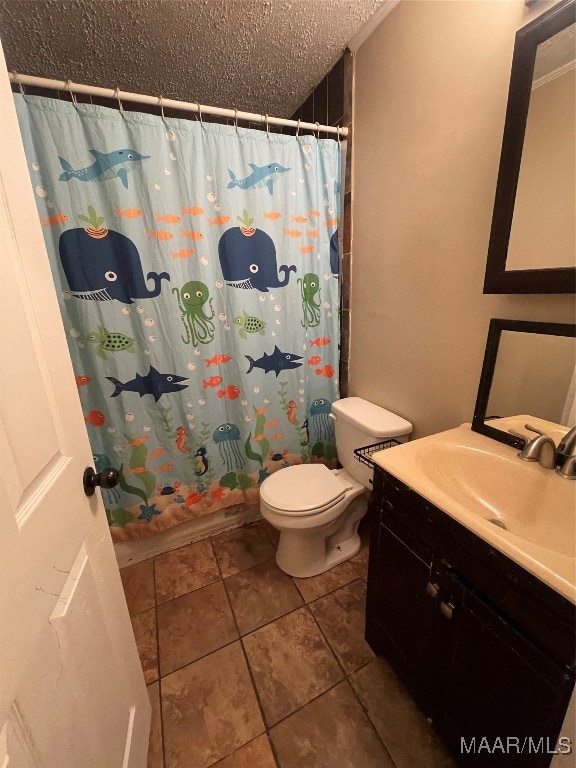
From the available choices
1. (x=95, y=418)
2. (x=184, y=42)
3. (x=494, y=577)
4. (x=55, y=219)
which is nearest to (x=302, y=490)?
(x=494, y=577)

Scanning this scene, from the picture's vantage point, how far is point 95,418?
1422mm

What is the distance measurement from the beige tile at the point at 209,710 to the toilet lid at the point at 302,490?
0.58 m

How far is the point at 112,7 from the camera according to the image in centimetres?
114

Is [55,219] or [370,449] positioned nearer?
[55,219]

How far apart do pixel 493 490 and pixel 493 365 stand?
40 cm

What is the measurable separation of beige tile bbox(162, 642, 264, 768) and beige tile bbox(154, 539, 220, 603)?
352mm

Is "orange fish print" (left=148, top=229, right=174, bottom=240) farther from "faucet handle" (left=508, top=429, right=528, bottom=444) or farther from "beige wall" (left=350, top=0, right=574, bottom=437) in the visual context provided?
"faucet handle" (left=508, top=429, right=528, bottom=444)

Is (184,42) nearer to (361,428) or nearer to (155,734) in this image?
(361,428)

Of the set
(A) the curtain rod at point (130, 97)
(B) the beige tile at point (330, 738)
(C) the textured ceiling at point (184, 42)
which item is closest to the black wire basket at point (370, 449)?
(B) the beige tile at point (330, 738)

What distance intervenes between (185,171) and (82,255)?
0.54 meters

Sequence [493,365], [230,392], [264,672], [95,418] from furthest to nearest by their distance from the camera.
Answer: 1. [230,392]
2. [95,418]
3. [264,672]
4. [493,365]

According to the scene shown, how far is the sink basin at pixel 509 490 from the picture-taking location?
2.63 ft

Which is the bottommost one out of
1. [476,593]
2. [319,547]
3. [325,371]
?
[319,547]

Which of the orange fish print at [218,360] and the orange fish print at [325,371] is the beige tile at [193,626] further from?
the orange fish print at [325,371]
